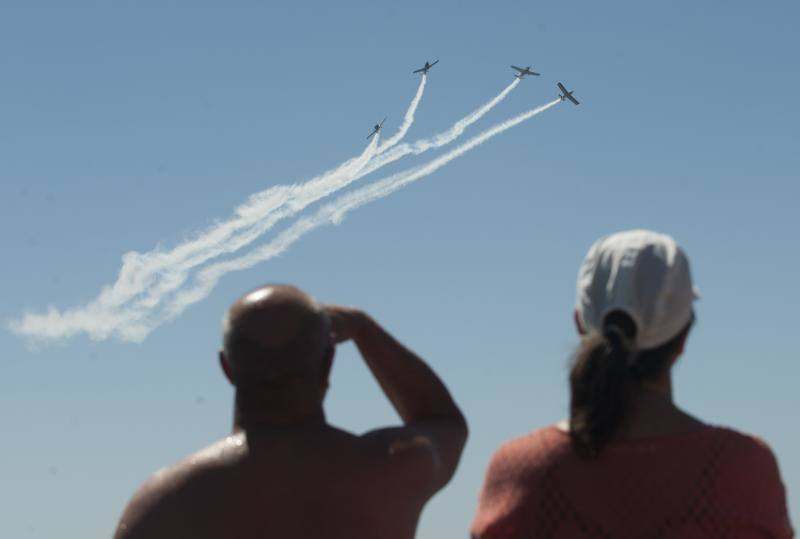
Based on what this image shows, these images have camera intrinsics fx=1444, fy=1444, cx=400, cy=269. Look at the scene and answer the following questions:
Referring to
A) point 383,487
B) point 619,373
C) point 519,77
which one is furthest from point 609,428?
point 519,77

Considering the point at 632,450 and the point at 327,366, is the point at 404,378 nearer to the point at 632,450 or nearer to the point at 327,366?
the point at 327,366

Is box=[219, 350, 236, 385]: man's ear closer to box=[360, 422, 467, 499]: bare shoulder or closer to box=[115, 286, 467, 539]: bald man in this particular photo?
box=[115, 286, 467, 539]: bald man

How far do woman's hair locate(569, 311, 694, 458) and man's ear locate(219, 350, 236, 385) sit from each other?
1.92m

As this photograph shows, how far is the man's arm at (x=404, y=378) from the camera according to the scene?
7688 millimetres

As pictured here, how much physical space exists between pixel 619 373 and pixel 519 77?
2811 inches

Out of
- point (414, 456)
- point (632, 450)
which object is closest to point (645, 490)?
point (632, 450)

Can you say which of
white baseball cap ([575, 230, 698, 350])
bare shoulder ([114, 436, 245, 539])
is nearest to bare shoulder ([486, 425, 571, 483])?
white baseball cap ([575, 230, 698, 350])

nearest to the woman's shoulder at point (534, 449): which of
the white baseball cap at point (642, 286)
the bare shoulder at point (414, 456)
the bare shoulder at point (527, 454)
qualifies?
the bare shoulder at point (527, 454)

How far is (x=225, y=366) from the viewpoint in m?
7.44

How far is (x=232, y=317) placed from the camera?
7285 mm

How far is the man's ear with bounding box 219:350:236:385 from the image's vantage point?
7398mm

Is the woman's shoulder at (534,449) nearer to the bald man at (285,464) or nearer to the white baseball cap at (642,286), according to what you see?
the white baseball cap at (642,286)

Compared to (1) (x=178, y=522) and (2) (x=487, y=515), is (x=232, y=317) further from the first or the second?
(2) (x=487, y=515)

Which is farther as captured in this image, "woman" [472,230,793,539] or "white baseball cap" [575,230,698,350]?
"white baseball cap" [575,230,698,350]
